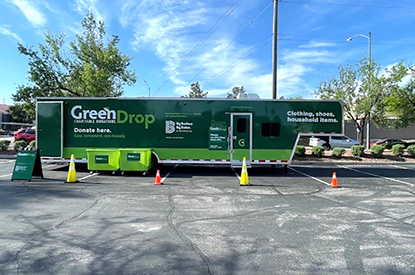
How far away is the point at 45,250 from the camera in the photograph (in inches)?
169

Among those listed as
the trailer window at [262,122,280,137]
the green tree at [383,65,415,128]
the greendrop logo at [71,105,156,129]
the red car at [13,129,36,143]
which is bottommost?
the red car at [13,129,36,143]

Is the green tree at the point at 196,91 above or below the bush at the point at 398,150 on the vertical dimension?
above

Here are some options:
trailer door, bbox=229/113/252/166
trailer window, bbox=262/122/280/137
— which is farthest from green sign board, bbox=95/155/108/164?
trailer window, bbox=262/122/280/137

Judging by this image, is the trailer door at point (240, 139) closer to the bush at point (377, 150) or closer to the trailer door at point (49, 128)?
the trailer door at point (49, 128)

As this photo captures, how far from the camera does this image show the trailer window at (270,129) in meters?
12.3

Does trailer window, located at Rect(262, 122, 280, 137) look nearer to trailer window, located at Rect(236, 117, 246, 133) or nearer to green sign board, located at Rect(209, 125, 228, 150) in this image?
trailer window, located at Rect(236, 117, 246, 133)

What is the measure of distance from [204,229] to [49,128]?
32.3 feet

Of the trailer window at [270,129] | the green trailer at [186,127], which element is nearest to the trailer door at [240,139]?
the green trailer at [186,127]

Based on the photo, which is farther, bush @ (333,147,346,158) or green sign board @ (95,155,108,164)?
bush @ (333,147,346,158)

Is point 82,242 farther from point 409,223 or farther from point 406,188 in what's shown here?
point 406,188

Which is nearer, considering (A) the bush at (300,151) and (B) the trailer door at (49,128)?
(B) the trailer door at (49,128)

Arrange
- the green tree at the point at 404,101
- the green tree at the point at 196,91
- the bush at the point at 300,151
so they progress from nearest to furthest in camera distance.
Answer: the bush at the point at 300,151, the green tree at the point at 404,101, the green tree at the point at 196,91

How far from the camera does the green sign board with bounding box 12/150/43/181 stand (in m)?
9.86

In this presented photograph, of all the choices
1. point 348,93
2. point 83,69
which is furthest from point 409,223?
point 83,69
